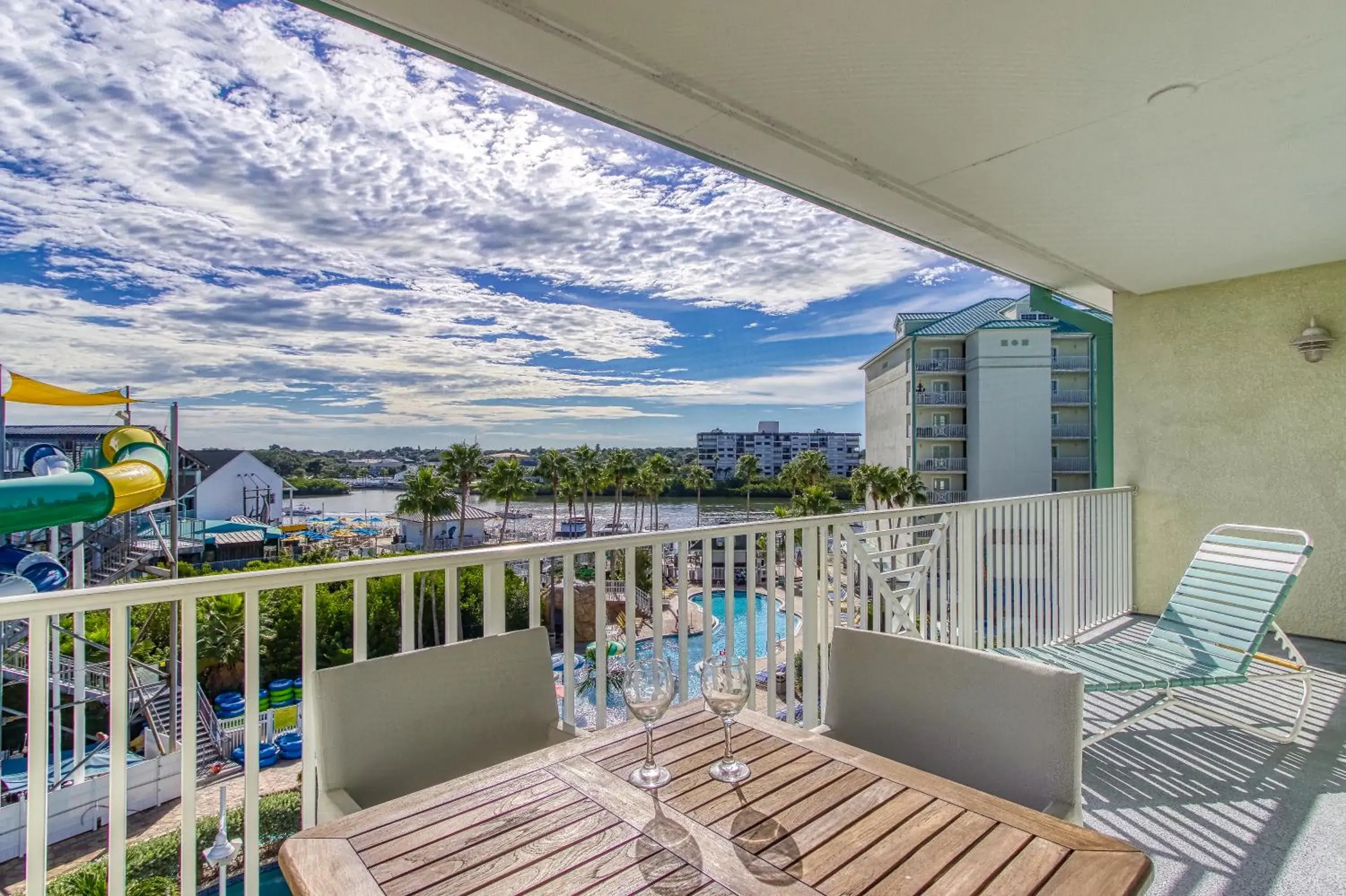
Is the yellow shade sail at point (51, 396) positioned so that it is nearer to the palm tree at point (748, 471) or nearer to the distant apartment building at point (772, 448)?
the palm tree at point (748, 471)

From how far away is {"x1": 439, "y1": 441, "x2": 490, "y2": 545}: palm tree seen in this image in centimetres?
3183

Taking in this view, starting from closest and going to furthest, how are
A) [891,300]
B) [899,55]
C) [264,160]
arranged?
[899,55], [264,160], [891,300]

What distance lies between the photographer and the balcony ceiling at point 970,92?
199 centimetres

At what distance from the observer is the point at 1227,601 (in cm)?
342

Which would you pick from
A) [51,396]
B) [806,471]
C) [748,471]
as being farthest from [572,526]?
[51,396]

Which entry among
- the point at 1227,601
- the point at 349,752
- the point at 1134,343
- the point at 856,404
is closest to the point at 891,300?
the point at 856,404

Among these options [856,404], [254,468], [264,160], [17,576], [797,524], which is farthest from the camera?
[856,404]

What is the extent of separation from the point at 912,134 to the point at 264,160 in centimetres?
3133

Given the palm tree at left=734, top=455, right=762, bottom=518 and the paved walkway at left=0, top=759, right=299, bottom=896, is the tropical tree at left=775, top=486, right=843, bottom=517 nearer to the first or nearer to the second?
the palm tree at left=734, top=455, right=762, bottom=518

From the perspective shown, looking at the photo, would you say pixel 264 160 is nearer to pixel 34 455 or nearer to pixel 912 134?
pixel 34 455

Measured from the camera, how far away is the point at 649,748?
1.26m

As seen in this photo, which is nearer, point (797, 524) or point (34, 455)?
point (797, 524)

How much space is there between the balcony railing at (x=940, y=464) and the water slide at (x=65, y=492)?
904 inches

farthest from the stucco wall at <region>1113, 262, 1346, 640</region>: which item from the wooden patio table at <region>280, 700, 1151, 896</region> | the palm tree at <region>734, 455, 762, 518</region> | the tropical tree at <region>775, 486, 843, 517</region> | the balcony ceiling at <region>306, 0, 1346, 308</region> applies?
the palm tree at <region>734, 455, 762, 518</region>
